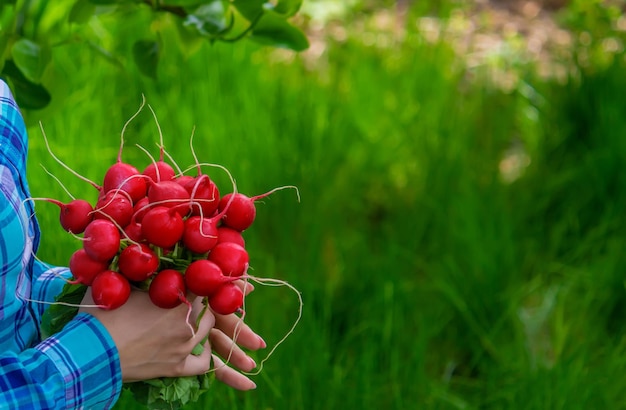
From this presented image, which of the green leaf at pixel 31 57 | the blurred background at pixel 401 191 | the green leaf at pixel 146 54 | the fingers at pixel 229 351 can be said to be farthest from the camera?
the blurred background at pixel 401 191

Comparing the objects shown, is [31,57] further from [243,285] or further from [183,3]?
[243,285]

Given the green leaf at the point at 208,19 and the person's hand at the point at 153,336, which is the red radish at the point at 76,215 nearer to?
the person's hand at the point at 153,336

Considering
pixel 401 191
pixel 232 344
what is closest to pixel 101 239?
pixel 232 344

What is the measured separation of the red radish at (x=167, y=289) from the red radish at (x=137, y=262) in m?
0.01

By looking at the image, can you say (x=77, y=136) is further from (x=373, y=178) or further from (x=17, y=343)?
(x=17, y=343)

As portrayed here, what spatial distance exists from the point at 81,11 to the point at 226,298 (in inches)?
23.6

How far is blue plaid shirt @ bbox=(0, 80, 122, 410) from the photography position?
84cm

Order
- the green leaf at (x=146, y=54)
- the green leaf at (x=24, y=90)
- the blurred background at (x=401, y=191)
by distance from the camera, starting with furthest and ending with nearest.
Result: the blurred background at (x=401, y=191) < the green leaf at (x=146, y=54) < the green leaf at (x=24, y=90)

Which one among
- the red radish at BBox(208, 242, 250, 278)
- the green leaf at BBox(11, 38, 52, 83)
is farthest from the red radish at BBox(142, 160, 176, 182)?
the green leaf at BBox(11, 38, 52, 83)

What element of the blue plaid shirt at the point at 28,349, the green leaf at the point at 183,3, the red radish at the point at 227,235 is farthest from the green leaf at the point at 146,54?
the red radish at the point at 227,235

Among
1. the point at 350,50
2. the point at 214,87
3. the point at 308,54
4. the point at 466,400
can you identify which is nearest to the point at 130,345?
the point at 466,400

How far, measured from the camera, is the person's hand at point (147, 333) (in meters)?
0.87

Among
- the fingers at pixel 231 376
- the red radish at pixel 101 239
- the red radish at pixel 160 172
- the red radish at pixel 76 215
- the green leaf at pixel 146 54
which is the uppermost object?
the red radish at pixel 160 172

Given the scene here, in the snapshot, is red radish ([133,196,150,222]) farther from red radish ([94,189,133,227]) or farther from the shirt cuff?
the shirt cuff
